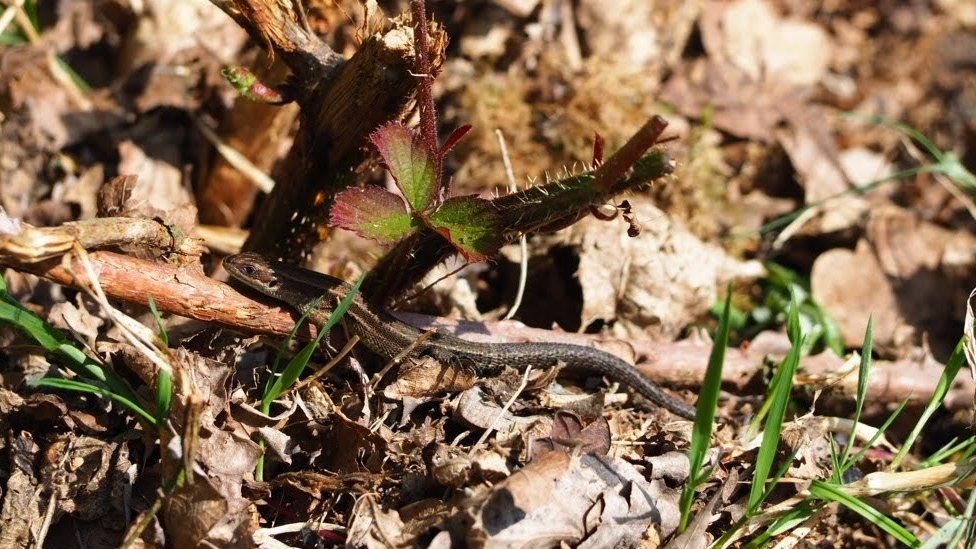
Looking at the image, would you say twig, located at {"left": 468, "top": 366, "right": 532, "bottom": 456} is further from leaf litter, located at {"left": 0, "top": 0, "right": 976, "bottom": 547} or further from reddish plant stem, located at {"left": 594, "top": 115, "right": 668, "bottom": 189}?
reddish plant stem, located at {"left": 594, "top": 115, "right": 668, "bottom": 189}

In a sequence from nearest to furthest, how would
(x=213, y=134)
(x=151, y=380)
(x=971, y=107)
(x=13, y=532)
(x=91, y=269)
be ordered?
(x=91, y=269)
(x=13, y=532)
(x=151, y=380)
(x=213, y=134)
(x=971, y=107)

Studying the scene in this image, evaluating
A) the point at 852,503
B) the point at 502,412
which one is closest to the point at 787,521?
the point at 852,503

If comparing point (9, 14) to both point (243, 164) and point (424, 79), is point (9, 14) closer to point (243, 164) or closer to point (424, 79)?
point (243, 164)

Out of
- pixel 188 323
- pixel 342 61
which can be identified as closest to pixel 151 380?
pixel 188 323

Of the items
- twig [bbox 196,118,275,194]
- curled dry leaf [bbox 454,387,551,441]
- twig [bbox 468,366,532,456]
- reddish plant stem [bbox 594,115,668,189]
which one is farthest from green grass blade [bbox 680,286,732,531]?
twig [bbox 196,118,275,194]

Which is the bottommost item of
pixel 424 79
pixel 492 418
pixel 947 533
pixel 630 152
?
pixel 947 533

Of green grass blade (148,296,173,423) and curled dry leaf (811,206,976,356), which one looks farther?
curled dry leaf (811,206,976,356)

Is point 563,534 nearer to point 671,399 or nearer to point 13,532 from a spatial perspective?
point 671,399
